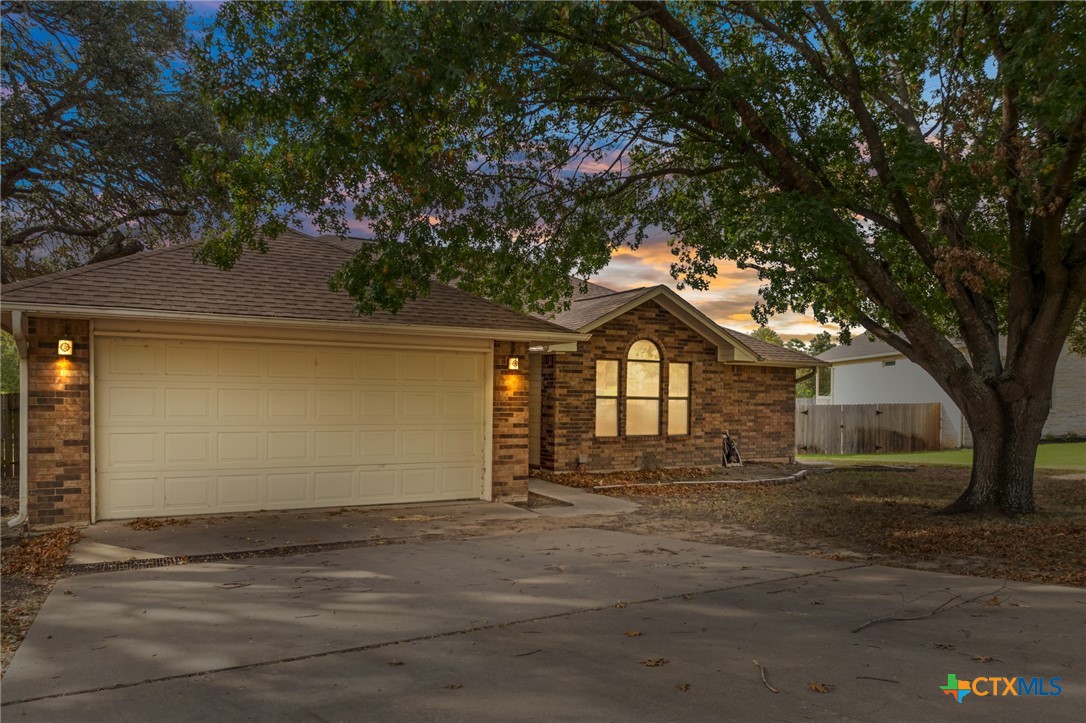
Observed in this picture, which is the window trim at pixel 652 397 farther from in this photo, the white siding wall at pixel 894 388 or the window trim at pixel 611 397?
the white siding wall at pixel 894 388

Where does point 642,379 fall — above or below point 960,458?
above

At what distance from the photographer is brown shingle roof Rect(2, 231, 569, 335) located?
9.96 meters

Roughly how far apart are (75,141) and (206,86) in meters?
8.97

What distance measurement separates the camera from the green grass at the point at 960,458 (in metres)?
22.0

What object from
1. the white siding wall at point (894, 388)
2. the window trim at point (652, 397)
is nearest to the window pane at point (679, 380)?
the window trim at point (652, 397)

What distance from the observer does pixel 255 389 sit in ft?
36.6

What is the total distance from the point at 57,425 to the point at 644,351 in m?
12.5

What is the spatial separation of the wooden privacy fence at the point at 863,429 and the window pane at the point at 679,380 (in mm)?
9375

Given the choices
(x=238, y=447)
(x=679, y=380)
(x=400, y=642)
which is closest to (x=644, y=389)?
(x=679, y=380)

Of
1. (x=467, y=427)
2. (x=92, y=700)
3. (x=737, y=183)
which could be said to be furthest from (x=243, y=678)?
(x=737, y=183)

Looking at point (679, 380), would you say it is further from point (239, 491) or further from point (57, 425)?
point (57, 425)

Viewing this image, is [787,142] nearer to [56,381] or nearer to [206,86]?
[206,86]

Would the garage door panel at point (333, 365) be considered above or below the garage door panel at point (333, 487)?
above

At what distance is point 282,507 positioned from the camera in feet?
37.2
